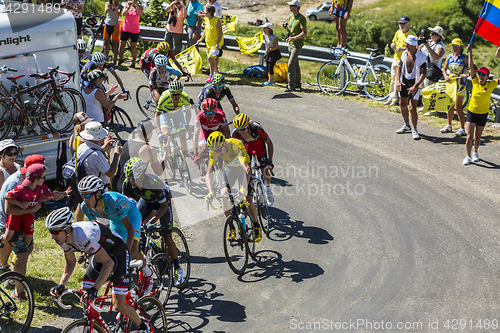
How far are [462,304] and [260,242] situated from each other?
351cm

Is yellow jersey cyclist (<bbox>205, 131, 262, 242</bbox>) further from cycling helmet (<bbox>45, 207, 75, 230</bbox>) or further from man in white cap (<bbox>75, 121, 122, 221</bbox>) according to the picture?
cycling helmet (<bbox>45, 207, 75, 230</bbox>)

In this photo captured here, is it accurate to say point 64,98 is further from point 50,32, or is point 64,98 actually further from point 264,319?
point 264,319

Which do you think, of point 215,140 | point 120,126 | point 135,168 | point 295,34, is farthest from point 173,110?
point 295,34

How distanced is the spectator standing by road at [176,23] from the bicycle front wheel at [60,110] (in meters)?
7.71

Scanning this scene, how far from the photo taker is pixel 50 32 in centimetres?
1015

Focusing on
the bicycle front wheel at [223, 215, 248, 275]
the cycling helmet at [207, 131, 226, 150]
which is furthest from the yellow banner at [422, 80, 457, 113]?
the bicycle front wheel at [223, 215, 248, 275]

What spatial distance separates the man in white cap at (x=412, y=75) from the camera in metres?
12.5

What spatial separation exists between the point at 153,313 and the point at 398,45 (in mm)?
10891

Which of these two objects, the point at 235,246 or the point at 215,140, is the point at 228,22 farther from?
the point at 235,246

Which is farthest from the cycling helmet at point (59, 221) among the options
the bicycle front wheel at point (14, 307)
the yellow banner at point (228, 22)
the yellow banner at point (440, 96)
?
the yellow banner at point (228, 22)

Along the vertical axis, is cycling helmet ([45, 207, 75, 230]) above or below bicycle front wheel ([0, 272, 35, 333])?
above

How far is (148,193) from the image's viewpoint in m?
7.23

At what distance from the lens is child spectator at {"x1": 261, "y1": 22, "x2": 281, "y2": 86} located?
53.1ft

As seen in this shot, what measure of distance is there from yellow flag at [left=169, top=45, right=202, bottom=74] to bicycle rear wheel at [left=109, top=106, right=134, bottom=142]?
3.64m
